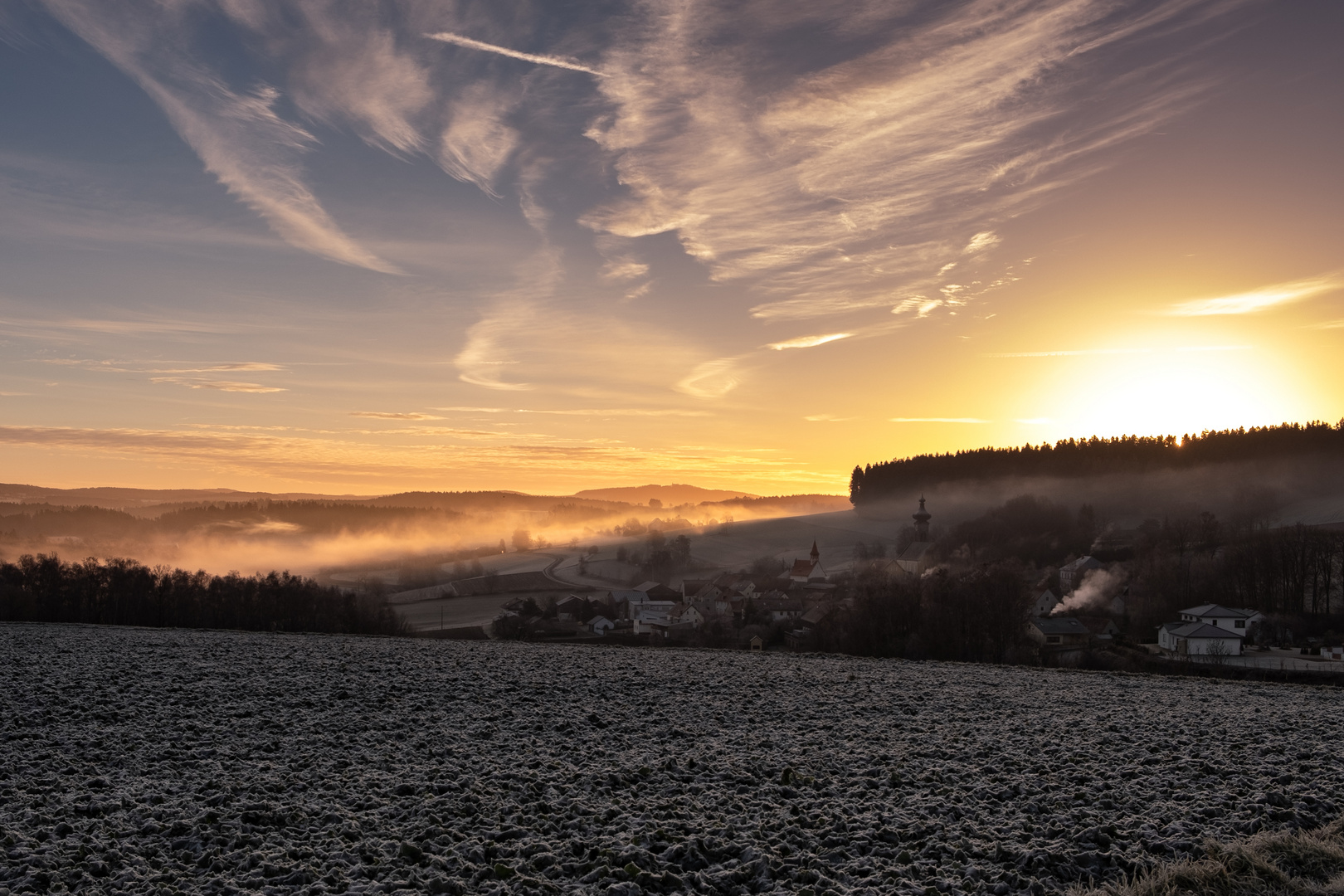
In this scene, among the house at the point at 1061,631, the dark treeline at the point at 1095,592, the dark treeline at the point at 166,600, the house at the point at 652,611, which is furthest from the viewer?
the house at the point at 652,611

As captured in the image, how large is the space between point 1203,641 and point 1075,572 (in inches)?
1768

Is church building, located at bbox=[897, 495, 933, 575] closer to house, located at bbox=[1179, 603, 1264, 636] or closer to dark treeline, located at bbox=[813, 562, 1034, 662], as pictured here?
house, located at bbox=[1179, 603, 1264, 636]

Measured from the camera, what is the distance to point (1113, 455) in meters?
143

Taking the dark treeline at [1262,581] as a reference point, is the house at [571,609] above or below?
below

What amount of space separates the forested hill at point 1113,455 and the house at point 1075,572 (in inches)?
2038

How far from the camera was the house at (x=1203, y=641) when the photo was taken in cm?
5022

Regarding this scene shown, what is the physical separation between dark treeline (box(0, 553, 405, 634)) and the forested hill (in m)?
131

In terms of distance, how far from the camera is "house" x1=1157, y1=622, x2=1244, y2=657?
5022 cm

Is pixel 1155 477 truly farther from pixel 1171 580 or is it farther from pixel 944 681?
pixel 944 681

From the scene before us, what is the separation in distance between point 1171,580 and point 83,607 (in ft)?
297

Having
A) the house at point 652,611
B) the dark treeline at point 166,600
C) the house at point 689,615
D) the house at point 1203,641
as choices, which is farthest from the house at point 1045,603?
the dark treeline at point 166,600

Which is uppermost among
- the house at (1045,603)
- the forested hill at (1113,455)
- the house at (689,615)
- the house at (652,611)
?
the forested hill at (1113,455)

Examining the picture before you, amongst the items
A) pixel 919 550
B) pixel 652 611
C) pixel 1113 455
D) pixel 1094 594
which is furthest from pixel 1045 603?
pixel 1113 455

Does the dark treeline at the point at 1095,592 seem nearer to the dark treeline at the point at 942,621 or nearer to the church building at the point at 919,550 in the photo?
the dark treeline at the point at 942,621
